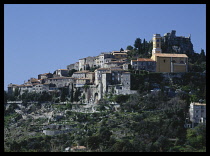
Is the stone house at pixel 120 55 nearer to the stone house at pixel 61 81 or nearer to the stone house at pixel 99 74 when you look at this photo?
the stone house at pixel 99 74

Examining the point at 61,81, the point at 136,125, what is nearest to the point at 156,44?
the point at 61,81

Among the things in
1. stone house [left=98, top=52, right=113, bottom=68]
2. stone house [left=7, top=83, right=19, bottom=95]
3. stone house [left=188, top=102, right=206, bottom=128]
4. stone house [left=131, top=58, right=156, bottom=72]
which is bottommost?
stone house [left=188, top=102, right=206, bottom=128]

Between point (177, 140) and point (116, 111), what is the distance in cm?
1249

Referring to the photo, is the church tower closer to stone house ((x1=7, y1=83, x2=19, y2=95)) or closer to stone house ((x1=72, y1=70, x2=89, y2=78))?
stone house ((x1=72, y1=70, x2=89, y2=78))

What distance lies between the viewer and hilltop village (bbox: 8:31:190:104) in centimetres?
6719

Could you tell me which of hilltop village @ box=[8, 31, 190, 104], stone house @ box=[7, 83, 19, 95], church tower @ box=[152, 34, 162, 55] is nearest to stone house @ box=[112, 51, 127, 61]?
hilltop village @ box=[8, 31, 190, 104]

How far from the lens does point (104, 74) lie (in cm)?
6788

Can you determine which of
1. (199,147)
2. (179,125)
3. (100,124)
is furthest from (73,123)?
(199,147)

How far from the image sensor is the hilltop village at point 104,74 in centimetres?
6719

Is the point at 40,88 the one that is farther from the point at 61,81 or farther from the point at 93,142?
the point at 93,142

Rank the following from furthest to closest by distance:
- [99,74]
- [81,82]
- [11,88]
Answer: [11,88] < [81,82] < [99,74]

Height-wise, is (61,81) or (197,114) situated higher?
(61,81)

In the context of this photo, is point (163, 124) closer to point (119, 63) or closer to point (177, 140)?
point (177, 140)

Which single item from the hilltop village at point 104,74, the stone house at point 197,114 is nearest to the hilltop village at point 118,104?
the hilltop village at point 104,74
